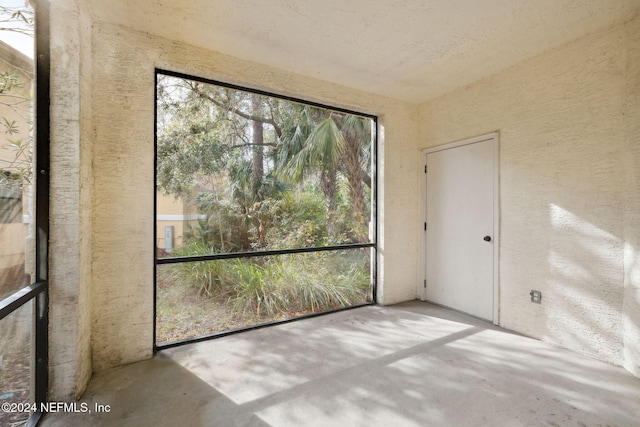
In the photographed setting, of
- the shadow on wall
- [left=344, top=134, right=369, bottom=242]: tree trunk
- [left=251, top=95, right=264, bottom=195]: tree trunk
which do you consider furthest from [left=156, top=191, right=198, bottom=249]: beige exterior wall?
the shadow on wall

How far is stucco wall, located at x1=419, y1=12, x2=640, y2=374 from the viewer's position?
215cm

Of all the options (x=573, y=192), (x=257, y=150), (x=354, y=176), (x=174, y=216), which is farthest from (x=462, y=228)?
(x=174, y=216)

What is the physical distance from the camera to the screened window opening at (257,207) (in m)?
3.30

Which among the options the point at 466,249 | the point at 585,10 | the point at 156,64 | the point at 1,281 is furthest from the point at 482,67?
the point at 1,281

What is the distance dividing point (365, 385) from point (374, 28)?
8.69ft

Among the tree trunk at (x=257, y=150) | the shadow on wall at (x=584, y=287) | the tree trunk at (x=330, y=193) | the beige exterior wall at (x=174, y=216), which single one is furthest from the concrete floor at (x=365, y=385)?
the tree trunk at (x=257, y=150)

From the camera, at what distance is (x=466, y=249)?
3.30 meters

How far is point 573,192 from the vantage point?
2436 mm

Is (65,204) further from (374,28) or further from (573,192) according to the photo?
(573,192)

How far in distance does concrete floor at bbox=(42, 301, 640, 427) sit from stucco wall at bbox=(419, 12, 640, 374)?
0.31 meters

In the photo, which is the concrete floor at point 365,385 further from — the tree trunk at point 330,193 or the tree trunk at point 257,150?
the tree trunk at point 257,150

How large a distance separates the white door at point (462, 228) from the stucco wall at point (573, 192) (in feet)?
0.57

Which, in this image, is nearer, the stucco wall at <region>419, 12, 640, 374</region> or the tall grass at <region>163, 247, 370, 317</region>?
the stucco wall at <region>419, 12, 640, 374</region>

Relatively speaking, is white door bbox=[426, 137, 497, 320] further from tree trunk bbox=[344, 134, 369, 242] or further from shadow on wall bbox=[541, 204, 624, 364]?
tree trunk bbox=[344, 134, 369, 242]
